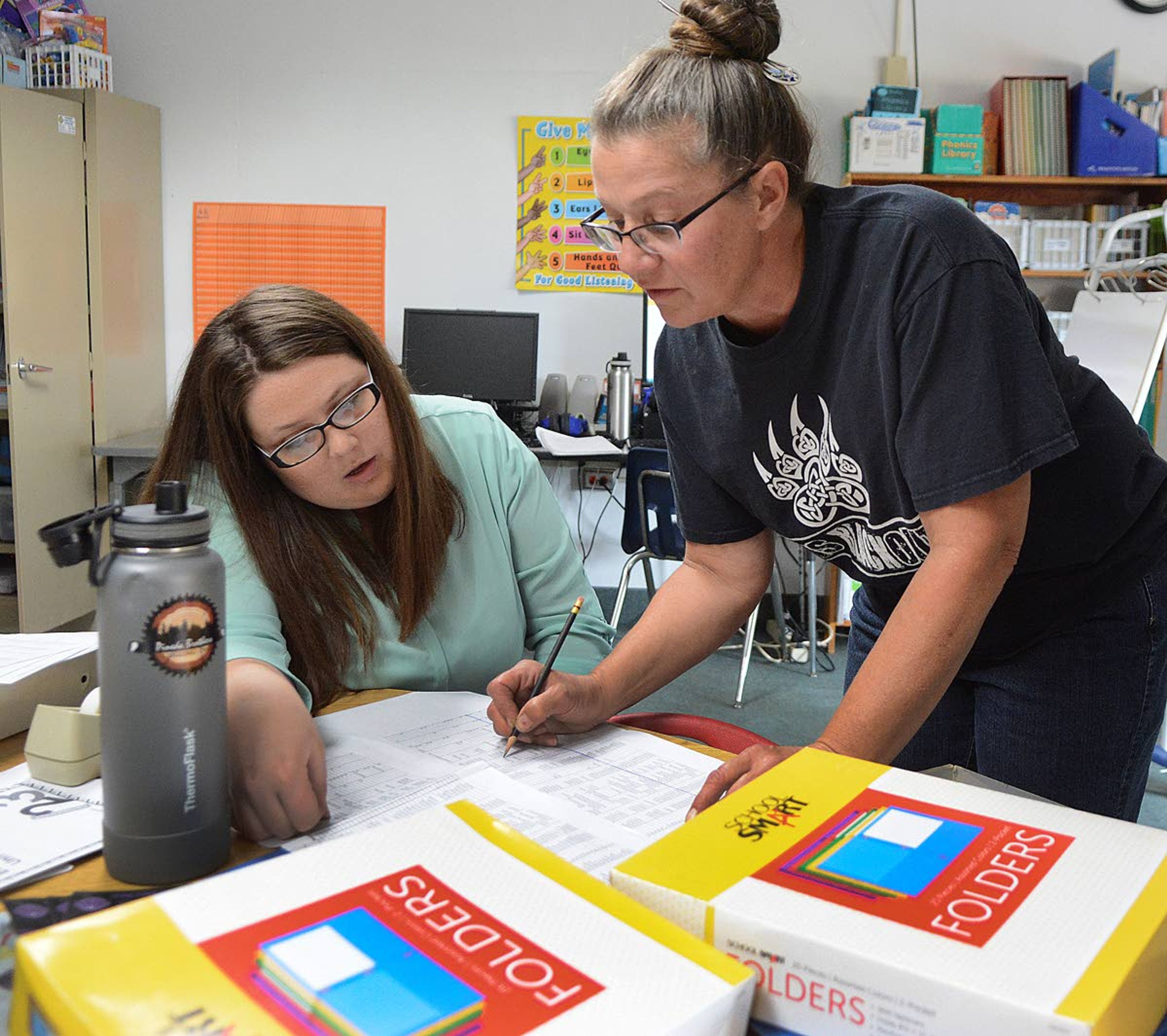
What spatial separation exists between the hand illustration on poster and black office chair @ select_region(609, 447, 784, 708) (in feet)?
3.95

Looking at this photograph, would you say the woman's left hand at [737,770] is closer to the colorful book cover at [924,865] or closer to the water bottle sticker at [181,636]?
the colorful book cover at [924,865]

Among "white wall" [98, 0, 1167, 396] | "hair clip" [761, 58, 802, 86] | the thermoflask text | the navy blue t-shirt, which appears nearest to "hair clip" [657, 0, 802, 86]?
"hair clip" [761, 58, 802, 86]

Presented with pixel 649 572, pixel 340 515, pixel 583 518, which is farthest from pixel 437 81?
pixel 340 515

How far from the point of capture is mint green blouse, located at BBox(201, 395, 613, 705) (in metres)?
1.24

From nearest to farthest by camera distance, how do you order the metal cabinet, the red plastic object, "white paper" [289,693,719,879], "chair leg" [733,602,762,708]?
"white paper" [289,693,719,879] → the red plastic object → "chair leg" [733,602,762,708] → the metal cabinet

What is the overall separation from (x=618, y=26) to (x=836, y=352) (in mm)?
3730

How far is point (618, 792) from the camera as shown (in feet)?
2.96

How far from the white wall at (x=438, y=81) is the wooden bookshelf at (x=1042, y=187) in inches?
16.4

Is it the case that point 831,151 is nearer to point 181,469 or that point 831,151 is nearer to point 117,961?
point 181,469

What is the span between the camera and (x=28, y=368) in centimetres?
369

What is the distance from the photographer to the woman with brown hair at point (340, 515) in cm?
121

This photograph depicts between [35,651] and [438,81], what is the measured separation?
372cm

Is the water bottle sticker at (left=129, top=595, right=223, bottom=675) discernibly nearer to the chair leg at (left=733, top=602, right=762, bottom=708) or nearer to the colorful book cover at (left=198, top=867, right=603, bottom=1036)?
the colorful book cover at (left=198, top=867, right=603, bottom=1036)

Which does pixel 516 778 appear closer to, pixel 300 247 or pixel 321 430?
pixel 321 430
